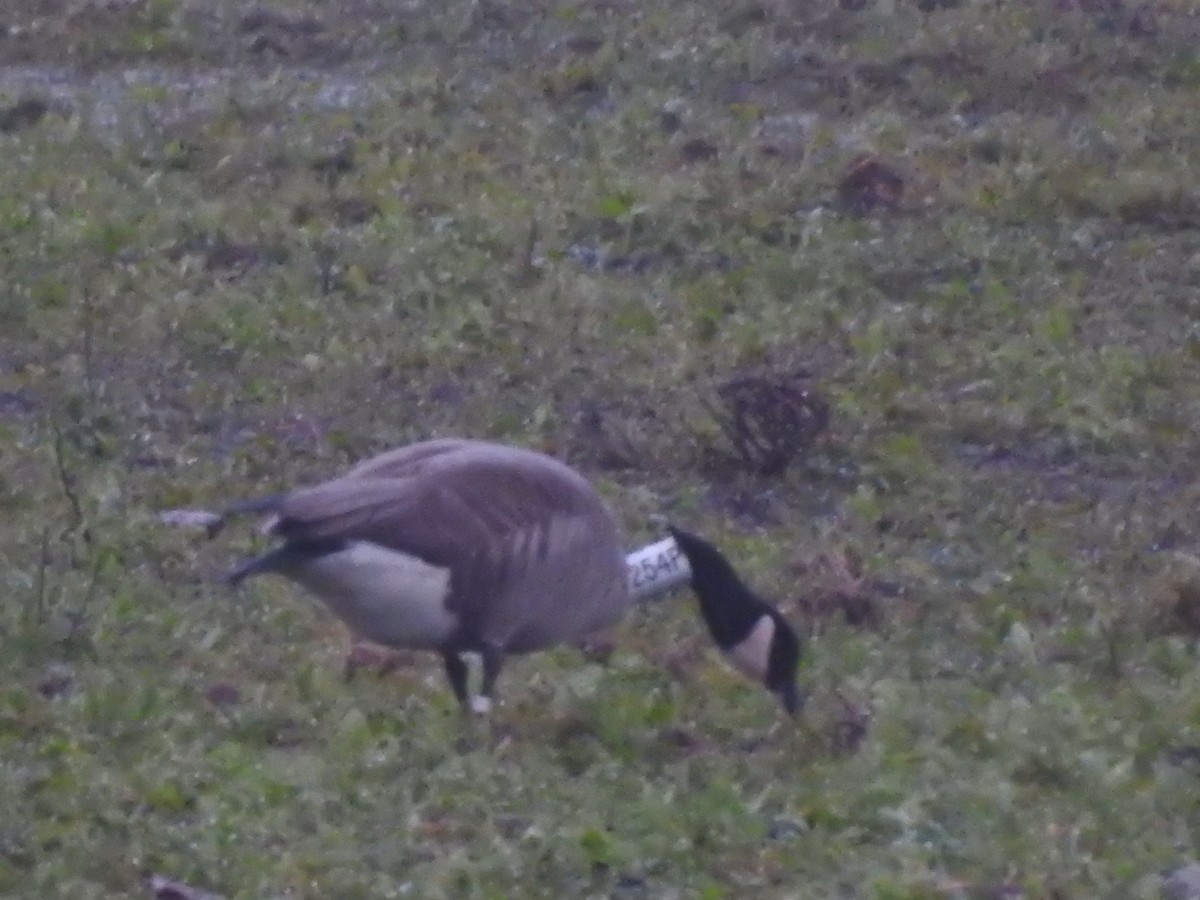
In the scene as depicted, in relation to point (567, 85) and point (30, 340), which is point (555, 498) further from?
point (567, 85)

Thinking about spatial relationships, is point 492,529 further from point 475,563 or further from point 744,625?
point 744,625

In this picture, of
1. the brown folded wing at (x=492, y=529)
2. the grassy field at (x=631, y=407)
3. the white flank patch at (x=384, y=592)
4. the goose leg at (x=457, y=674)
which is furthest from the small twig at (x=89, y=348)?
the white flank patch at (x=384, y=592)

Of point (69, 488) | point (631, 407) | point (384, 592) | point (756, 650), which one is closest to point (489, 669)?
point (384, 592)

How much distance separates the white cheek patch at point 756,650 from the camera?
6.43m

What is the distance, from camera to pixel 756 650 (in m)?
6.48

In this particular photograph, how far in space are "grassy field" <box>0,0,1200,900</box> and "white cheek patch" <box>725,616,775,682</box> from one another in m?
0.08

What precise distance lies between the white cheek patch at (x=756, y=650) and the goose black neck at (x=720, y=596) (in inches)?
0.7

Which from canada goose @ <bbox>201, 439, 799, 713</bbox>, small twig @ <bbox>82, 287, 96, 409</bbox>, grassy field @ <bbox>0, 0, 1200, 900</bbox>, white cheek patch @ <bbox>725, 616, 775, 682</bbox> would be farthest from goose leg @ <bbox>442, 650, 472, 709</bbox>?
small twig @ <bbox>82, 287, 96, 409</bbox>

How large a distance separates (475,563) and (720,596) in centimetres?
76

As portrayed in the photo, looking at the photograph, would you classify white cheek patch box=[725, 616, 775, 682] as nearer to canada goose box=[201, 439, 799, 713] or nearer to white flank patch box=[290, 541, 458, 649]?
canada goose box=[201, 439, 799, 713]

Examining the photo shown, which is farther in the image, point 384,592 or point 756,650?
point 756,650

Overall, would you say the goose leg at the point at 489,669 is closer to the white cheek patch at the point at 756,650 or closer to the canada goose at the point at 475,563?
the canada goose at the point at 475,563

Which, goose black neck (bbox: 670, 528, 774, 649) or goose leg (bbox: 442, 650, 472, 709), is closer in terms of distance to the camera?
goose leg (bbox: 442, 650, 472, 709)

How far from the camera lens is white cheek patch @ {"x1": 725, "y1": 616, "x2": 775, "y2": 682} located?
253 inches
